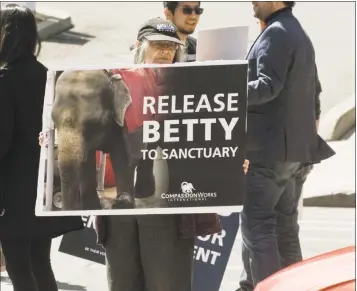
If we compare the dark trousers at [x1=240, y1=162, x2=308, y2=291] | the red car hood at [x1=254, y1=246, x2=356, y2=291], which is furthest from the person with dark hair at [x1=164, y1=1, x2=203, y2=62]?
the red car hood at [x1=254, y1=246, x2=356, y2=291]

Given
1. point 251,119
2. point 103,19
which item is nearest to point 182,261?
point 251,119

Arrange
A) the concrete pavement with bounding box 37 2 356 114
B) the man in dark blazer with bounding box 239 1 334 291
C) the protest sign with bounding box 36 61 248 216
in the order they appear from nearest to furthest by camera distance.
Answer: the protest sign with bounding box 36 61 248 216
the man in dark blazer with bounding box 239 1 334 291
the concrete pavement with bounding box 37 2 356 114

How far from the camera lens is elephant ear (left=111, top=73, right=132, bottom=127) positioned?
4031mm

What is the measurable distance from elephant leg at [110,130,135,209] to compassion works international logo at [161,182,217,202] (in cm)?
14

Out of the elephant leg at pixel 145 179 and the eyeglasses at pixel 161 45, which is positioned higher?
the eyeglasses at pixel 161 45

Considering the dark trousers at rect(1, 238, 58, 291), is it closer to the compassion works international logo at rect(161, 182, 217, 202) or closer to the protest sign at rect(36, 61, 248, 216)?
the protest sign at rect(36, 61, 248, 216)

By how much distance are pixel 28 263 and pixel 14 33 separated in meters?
1.13

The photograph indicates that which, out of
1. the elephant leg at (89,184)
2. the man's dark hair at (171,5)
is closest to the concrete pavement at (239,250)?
the man's dark hair at (171,5)

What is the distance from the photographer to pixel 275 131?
512 cm

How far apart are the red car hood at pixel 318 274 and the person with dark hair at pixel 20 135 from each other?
4.15ft

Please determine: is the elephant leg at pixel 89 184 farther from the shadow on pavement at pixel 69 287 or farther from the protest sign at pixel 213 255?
the shadow on pavement at pixel 69 287

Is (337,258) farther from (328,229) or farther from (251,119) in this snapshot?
(328,229)

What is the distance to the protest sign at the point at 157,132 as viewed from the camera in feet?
13.2

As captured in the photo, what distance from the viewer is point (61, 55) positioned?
16.1 m
